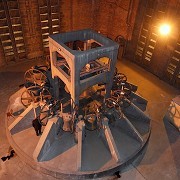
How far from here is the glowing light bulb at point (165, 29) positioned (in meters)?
15.7

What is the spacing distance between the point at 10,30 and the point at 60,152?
36.9 ft

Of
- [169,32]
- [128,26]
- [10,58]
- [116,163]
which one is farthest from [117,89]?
[10,58]

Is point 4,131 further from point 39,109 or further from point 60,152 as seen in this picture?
point 60,152

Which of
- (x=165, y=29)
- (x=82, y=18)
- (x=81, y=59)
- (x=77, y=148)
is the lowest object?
(x=77, y=148)

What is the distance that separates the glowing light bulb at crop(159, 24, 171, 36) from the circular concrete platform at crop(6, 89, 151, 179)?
7291 millimetres

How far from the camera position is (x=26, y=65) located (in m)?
18.2

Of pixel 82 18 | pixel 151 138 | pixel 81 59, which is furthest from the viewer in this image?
pixel 82 18

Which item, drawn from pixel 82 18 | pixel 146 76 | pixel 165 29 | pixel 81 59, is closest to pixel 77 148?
pixel 81 59

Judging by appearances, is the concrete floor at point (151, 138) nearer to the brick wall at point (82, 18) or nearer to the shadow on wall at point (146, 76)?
the shadow on wall at point (146, 76)

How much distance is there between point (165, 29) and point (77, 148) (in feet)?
37.5

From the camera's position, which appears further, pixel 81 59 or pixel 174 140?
pixel 174 140

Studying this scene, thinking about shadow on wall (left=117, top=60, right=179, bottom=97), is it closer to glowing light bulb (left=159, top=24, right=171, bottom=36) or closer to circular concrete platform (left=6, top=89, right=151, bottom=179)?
glowing light bulb (left=159, top=24, right=171, bottom=36)

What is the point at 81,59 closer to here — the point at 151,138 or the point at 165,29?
the point at 151,138

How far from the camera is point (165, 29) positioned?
1576 centimetres
